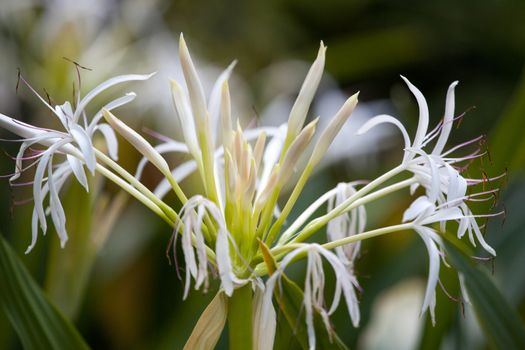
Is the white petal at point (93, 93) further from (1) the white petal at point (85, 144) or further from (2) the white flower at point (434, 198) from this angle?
(2) the white flower at point (434, 198)

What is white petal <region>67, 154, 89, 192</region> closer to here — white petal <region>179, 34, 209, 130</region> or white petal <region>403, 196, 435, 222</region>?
white petal <region>179, 34, 209, 130</region>

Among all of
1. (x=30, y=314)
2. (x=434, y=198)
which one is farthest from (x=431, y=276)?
→ (x=30, y=314)

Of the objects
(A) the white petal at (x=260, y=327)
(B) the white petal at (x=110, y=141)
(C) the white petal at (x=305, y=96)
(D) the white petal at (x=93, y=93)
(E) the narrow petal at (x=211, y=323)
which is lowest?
(A) the white petal at (x=260, y=327)

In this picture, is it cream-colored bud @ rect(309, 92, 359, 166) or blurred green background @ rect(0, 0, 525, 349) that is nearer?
cream-colored bud @ rect(309, 92, 359, 166)

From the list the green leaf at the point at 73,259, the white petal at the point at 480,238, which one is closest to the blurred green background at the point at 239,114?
the green leaf at the point at 73,259

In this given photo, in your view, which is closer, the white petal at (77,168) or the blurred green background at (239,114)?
the white petal at (77,168)

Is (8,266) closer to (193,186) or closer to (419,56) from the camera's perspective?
(193,186)

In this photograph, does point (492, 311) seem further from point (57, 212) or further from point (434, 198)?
point (57, 212)

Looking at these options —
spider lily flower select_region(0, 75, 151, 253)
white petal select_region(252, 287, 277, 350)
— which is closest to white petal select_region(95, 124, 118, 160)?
spider lily flower select_region(0, 75, 151, 253)
